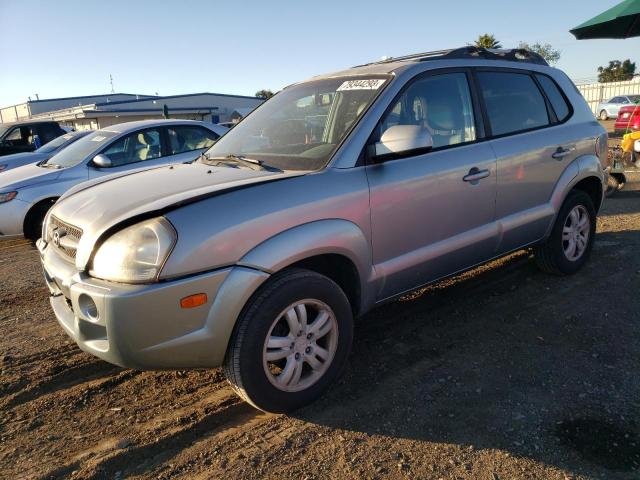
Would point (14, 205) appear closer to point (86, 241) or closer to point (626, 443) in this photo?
point (86, 241)

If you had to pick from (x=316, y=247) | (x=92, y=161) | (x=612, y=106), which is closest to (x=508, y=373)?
(x=316, y=247)

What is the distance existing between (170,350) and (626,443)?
7.40 ft

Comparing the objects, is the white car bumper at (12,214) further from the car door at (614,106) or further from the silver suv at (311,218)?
the car door at (614,106)

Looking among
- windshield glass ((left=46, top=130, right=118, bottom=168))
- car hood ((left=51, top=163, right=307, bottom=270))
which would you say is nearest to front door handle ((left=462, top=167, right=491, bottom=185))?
car hood ((left=51, top=163, right=307, bottom=270))

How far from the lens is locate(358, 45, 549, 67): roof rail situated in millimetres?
3681

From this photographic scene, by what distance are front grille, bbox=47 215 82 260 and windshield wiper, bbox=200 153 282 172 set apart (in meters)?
1.04

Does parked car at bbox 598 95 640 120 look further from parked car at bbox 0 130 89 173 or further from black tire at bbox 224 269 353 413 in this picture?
black tire at bbox 224 269 353 413

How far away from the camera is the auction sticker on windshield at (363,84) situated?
10.6 feet

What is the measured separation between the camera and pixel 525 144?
389cm

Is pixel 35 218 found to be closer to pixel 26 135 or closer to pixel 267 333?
pixel 267 333

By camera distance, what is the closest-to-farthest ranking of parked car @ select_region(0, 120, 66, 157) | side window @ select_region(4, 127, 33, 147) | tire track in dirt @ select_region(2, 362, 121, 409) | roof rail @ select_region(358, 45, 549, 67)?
tire track in dirt @ select_region(2, 362, 121, 409)
roof rail @ select_region(358, 45, 549, 67)
parked car @ select_region(0, 120, 66, 157)
side window @ select_region(4, 127, 33, 147)

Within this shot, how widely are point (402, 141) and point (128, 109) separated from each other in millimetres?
36973

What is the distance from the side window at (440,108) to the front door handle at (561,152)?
38.8 inches

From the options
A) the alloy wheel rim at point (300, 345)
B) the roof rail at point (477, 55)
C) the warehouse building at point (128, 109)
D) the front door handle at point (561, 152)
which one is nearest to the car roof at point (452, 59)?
the roof rail at point (477, 55)
